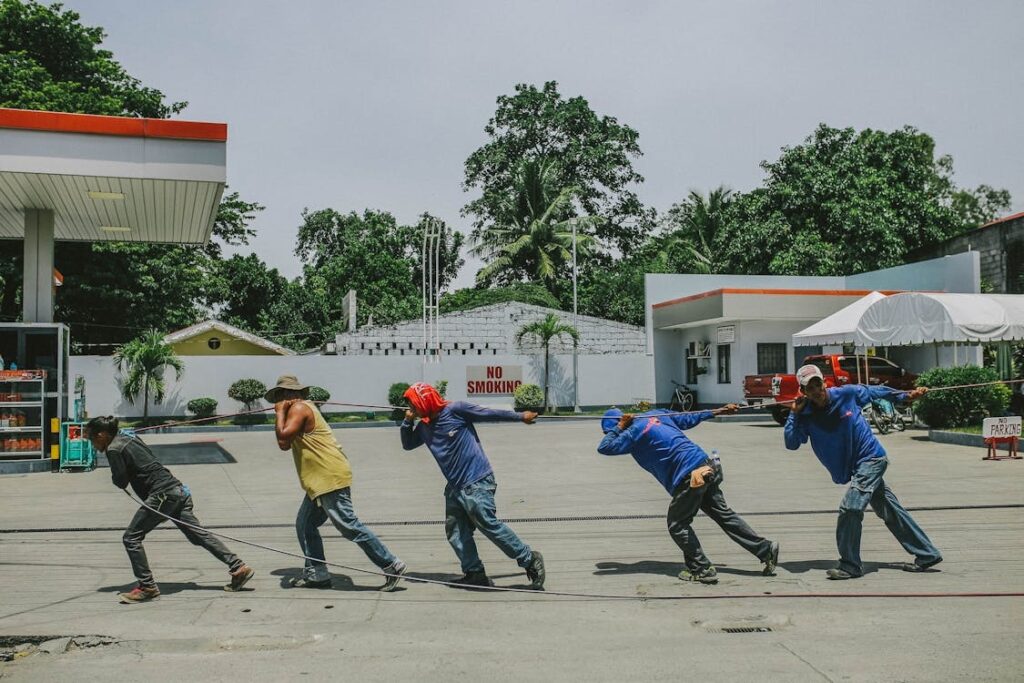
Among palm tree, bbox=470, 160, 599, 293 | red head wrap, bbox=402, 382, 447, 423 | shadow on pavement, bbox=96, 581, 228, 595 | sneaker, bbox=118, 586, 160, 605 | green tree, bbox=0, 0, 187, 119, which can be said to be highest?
green tree, bbox=0, 0, 187, 119

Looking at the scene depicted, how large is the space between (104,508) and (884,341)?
16953 mm

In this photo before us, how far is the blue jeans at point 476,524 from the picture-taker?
659cm

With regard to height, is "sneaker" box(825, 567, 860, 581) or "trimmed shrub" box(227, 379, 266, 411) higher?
"trimmed shrub" box(227, 379, 266, 411)

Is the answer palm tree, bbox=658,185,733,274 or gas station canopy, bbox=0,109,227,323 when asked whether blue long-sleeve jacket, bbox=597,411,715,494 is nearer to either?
gas station canopy, bbox=0,109,227,323

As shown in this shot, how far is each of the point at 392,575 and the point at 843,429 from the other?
3.68 metres

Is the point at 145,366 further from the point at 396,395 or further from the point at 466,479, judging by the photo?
the point at 466,479

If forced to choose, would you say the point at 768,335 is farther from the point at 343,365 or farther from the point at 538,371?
the point at 343,365

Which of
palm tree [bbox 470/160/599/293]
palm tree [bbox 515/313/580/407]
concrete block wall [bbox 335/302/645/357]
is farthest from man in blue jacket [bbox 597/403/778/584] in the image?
palm tree [bbox 470/160/599/293]

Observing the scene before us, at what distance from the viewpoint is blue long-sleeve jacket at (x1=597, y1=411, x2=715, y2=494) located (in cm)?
700

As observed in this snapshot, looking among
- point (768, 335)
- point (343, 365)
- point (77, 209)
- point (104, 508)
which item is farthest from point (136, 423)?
point (768, 335)

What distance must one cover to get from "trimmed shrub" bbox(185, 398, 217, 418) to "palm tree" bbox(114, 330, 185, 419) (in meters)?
0.97

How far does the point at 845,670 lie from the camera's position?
15.7ft

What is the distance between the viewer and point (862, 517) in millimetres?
6922

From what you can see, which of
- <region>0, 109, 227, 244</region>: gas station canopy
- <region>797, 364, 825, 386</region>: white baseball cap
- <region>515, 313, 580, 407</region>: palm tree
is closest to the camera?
<region>797, 364, 825, 386</region>: white baseball cap
